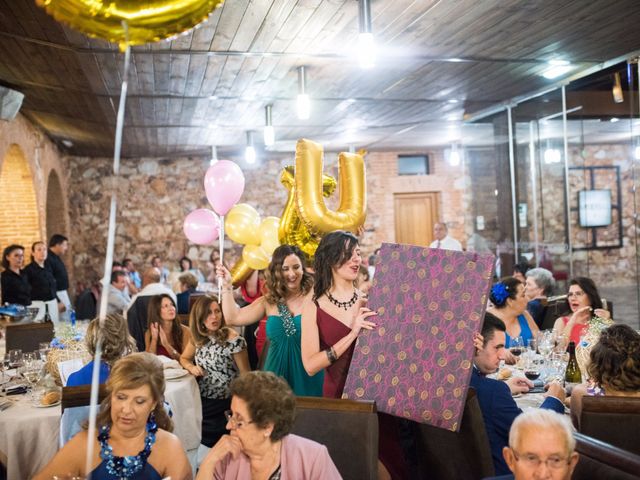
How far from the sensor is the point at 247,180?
1284cm

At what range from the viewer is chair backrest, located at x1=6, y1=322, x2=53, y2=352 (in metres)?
5.03

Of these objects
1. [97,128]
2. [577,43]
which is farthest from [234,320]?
[97,128]

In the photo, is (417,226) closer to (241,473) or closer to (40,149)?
(40,149)

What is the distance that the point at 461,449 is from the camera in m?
2.39

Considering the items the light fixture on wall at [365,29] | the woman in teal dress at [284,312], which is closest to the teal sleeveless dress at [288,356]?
the woman in teal dress at [284,312]

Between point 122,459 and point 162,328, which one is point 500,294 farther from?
point 122,459

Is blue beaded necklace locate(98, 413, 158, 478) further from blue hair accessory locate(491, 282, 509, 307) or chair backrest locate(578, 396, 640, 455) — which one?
blue hair accessory locate(491, 282, 509, 307)

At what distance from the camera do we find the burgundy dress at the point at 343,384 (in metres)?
2.61

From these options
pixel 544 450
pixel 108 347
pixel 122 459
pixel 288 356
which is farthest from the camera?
pixel 288 356

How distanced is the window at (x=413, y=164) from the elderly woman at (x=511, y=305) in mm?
9078

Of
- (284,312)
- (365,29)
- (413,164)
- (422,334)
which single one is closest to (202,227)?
(284,312)

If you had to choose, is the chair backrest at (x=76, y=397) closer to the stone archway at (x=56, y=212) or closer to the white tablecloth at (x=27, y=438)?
the white tablecloth at (x=27, y=438)

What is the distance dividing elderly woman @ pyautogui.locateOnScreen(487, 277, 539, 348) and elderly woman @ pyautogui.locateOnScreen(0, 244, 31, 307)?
4.75m

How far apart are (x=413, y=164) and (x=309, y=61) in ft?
26.2
